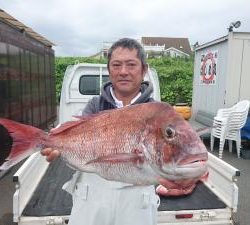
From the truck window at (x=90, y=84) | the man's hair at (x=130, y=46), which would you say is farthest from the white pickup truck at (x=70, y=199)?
the truck window at (x=90, y=84)

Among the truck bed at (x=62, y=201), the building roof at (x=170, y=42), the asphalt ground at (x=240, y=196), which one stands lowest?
the asphalt ground at (x=240, y=196)

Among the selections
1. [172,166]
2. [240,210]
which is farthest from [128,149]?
[240,210]

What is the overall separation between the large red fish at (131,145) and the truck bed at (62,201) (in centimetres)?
199

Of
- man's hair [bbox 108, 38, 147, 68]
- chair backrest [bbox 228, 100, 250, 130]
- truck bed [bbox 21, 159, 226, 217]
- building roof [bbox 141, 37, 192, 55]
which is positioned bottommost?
truck bed [bbox 21, 159, 226, 217]

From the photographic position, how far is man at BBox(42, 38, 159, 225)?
2.55 meters

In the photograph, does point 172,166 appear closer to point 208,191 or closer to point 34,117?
point 208,191

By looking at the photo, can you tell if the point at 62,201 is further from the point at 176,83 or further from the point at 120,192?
the point at 176,83

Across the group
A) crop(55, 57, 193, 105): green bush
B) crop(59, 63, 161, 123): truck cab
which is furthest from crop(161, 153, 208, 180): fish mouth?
→ crop(55, 57, 193, 105): green bush

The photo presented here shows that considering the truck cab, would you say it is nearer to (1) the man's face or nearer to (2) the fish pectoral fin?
(1) the man's face

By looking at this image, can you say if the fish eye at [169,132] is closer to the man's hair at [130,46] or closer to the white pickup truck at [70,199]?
the man's hair at [130,46]

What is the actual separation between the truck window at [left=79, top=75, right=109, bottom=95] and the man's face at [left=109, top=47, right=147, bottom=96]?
5.24m

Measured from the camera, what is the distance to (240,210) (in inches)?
246

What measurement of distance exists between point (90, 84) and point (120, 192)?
18.0 ft

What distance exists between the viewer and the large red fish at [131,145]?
6.16 feet
